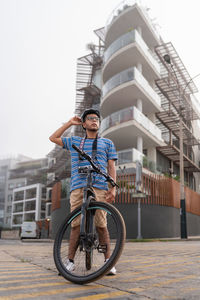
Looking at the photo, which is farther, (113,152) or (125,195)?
(125,195)

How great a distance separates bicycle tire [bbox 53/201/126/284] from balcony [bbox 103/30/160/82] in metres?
22.6

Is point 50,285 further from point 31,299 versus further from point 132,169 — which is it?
point 132,169

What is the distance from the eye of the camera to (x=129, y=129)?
22781mm

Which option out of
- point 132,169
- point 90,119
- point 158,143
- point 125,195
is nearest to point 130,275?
point 90,119

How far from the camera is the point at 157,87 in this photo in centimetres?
2878

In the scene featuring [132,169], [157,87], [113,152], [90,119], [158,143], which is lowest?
[113,152]

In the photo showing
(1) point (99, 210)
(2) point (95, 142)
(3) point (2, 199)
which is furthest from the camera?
(3) point (2, 199)

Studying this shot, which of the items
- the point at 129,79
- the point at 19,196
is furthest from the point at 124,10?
the point at 19,196

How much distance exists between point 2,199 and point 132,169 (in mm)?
84380

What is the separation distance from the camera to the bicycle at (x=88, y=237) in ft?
8.30

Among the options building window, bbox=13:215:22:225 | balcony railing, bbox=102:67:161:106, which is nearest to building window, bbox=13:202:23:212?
building window, bbox=13:215:22:225

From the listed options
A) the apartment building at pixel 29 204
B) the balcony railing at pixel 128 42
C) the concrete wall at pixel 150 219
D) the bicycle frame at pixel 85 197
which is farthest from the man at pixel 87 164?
the apartment building at pixel 29 204

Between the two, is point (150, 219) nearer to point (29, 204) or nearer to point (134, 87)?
point (134, 87)

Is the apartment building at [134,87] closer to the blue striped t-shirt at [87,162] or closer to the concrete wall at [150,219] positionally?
the concrete wall at [150,219]
